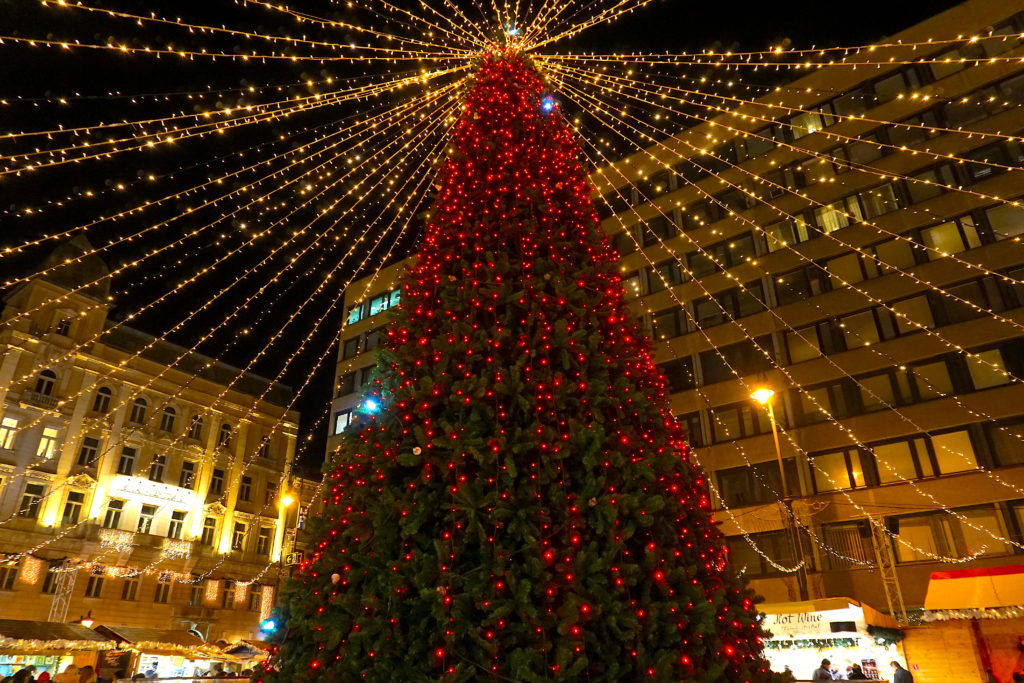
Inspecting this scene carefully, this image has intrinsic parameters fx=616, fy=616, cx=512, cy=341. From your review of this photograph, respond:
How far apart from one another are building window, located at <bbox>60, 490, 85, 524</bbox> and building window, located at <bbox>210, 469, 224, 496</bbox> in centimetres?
575

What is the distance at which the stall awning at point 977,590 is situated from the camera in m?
A: 9.95

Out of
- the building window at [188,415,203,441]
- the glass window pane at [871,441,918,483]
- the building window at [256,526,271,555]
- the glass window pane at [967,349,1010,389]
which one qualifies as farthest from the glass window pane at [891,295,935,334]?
the building window at [188,415,203,441]

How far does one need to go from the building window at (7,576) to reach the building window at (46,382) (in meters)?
6.74

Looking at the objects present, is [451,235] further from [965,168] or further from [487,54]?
[965,168]

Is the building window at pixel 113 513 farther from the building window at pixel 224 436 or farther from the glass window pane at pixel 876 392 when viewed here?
the glass window pane at pixel 876 392

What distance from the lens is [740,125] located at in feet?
81.8

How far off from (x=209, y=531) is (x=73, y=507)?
6.05 metres

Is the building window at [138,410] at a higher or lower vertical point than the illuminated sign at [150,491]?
higher

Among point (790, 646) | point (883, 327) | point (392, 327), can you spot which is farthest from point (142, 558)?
point (883, 327)

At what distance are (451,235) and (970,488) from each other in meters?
18.5

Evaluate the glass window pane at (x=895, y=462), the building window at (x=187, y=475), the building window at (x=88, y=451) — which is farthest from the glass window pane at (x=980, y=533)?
the building window at (x=88, y=451)

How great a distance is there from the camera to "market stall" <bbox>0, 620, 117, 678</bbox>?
1656 cm

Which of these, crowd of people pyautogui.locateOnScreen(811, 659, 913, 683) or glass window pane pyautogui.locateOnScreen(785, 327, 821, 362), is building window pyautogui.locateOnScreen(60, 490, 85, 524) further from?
glass window pane pyautogui.locateOnScreen(785, 327, 821, 362)

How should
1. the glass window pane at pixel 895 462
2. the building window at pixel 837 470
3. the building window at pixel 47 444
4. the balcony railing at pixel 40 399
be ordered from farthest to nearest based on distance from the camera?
the balcony railing at pixel 40 399
the building window at pixel 47 444
the building window at pixel 837 470
the glass window pane at pixel 895 462
